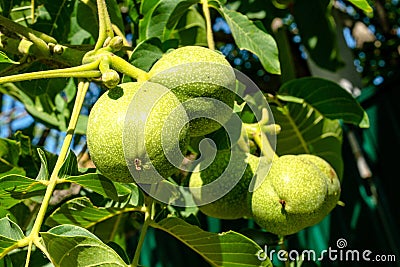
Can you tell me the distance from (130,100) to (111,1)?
1.67ft

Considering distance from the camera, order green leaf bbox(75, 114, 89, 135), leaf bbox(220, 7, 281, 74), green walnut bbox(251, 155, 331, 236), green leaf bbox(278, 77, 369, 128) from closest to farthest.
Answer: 1. green walnut bbox(251, 155, 331, 236)
2. leaf bbox(220, 7, 281, 74)
3. green leaf bbox(278, 77, 369, 128)
4. green leaf bbox(75, 114, 89, 135)

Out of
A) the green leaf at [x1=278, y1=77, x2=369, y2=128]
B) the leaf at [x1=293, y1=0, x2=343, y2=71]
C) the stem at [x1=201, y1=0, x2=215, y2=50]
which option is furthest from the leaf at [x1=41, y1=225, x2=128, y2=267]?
the leaf at [x1=293, y1=0, x2=343, y2=71]

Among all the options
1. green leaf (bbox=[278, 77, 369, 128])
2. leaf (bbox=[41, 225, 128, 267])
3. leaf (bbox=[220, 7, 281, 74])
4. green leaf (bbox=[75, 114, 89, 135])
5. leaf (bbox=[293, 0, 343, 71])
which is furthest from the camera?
leaf (bbox=[293, 0, 343, 71])

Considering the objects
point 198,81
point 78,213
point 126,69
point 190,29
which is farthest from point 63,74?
point 190,29

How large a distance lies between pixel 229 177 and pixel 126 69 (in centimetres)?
31

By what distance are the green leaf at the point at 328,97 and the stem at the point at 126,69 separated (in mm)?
506

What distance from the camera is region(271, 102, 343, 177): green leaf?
4.70 ft

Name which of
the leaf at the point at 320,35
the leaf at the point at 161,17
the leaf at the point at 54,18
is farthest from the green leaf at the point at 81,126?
the leaf at the point at 320,35

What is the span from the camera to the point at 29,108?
1559 millimetres

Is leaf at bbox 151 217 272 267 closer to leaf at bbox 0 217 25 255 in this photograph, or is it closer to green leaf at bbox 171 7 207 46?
leaf at bbox 0 217 25 255

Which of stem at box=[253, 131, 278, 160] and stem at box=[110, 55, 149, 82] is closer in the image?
stem at box=[110, 55, 149, 82]

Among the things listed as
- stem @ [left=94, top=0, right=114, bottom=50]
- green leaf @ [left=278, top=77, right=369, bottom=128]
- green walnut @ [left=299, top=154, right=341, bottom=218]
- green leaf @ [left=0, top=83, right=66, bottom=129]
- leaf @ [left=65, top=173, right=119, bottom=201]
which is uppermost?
stem @ [left=94, top=0, right=114, bottom=50]

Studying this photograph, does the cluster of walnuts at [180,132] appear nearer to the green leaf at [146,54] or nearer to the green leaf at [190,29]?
the green leaf at [146,54]

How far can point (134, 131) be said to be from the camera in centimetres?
83
